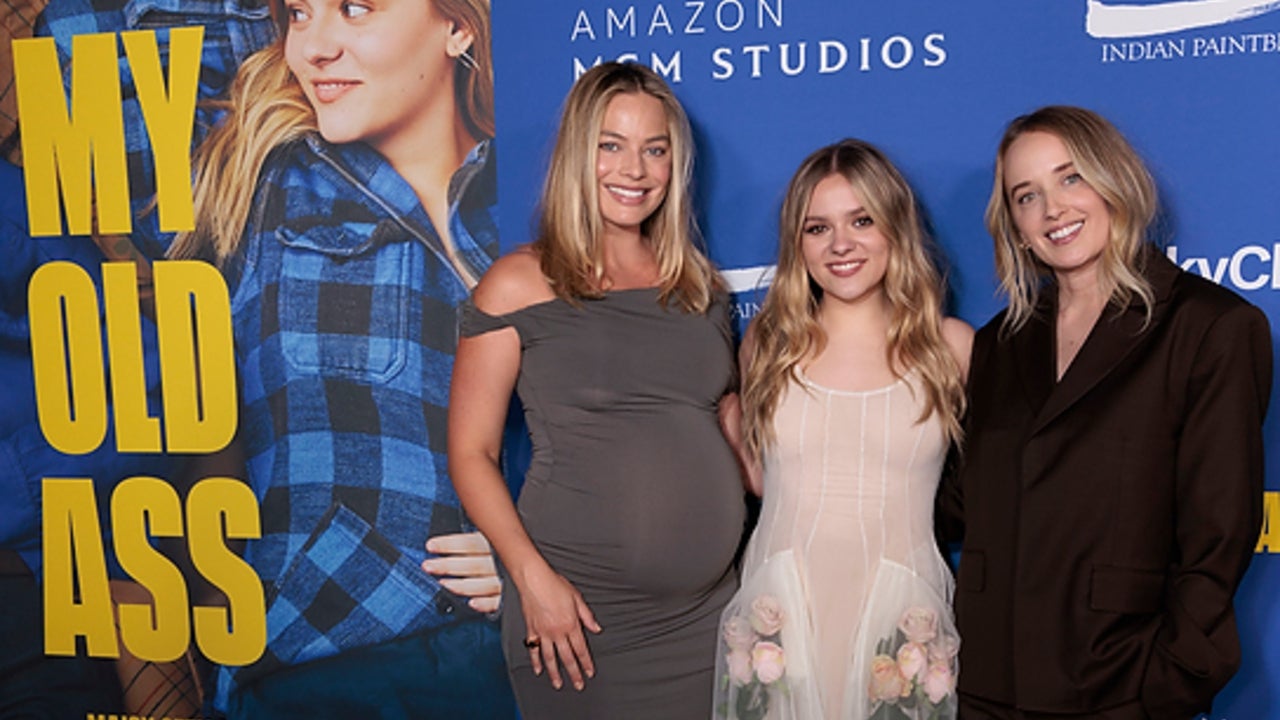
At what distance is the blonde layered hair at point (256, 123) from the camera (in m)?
2.72

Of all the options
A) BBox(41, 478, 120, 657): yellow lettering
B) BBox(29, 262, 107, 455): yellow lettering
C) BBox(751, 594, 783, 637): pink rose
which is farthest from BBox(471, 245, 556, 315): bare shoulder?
BBox(41, 478, 120, 657): yellow lettering

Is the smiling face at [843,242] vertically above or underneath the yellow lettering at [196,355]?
above

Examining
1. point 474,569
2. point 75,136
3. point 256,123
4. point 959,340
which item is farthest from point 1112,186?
point 75,136

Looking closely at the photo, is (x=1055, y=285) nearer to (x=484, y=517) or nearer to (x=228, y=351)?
(x=484, y=517)

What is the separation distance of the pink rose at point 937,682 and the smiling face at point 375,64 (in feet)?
5.60

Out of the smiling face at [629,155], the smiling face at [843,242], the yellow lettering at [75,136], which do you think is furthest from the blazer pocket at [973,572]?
the yellow lettering at [75,136]

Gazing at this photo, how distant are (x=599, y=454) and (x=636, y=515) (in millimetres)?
135

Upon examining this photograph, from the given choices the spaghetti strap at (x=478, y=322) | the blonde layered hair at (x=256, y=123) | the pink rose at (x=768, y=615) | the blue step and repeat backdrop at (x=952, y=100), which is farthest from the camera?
the blonde layered hair at (x=256, y=123)

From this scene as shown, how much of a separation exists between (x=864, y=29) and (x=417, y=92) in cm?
109

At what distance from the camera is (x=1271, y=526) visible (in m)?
2.33

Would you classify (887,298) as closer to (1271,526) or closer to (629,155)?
(629,155)

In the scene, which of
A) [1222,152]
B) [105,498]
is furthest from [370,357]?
[1222,152]

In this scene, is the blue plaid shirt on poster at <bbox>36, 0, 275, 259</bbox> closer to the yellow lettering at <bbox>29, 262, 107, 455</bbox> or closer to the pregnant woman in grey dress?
the yellow lettering at <bbox>29, 262, 107, 455</bbox>

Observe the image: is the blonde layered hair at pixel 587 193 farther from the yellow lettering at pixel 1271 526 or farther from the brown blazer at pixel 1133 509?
the yellow lettering at pixel 1271 526
